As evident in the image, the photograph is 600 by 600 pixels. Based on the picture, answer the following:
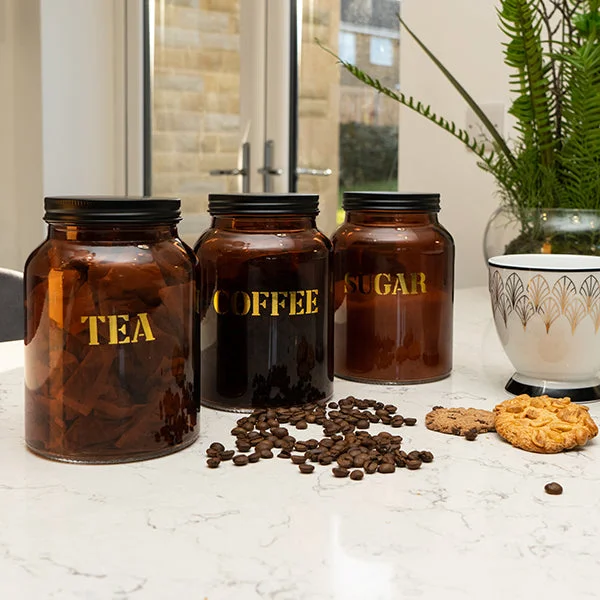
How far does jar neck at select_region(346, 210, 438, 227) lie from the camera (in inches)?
37.8

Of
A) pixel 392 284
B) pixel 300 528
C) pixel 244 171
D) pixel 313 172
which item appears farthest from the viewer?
pixel 244 171

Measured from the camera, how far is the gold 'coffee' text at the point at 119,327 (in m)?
0.67

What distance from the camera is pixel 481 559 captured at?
1.76 feet

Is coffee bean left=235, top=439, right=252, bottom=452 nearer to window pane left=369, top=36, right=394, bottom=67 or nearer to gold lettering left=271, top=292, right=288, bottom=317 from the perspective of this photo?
gold lettering left=271, top=292, right=288, bottom=317

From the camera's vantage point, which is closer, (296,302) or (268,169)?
(296,302)

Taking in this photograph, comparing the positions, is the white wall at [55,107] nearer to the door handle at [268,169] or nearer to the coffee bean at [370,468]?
the door handle at [268,169]

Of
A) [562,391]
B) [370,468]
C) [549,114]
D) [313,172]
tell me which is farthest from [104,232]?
[313,172]

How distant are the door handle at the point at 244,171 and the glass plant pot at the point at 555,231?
6.05ft

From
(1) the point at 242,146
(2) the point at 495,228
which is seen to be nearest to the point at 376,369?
A: (2) the point at 495,228

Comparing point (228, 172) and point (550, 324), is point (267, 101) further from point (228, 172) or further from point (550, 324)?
point (550, 324)

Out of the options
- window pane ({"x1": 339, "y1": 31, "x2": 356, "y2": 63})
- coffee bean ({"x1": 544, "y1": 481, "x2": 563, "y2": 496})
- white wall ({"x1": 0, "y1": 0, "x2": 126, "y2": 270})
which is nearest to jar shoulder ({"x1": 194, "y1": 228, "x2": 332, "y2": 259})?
coffee bean ({"x1": 544, "y1": 481, "x2": 563, "y2": 496})

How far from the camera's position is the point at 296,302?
2.71 ft

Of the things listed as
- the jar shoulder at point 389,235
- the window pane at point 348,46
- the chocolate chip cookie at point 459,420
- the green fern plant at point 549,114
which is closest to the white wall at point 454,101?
the window pane at point 348,46

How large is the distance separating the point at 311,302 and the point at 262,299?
0.16 feet
